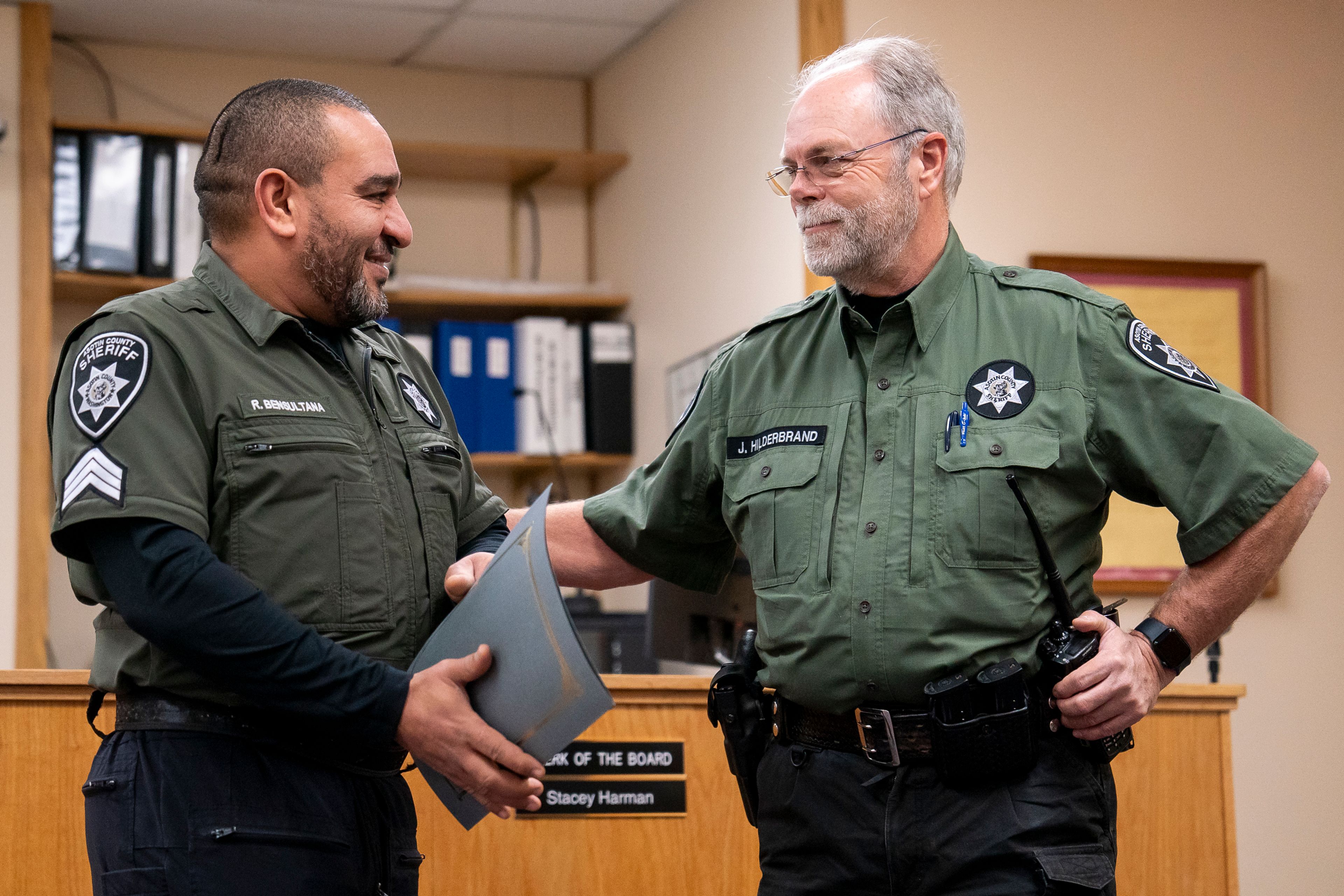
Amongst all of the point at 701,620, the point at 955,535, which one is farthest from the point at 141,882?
the point at 701,620

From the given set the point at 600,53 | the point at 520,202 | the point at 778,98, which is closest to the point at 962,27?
the point at 778,98

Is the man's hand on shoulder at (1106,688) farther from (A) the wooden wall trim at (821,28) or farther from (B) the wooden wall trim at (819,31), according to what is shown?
(A) the wooden wall trim at (821,28)

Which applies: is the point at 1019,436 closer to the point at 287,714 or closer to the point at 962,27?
the point at 287,714

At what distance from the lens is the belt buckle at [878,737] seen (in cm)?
151

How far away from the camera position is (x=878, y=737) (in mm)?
1521

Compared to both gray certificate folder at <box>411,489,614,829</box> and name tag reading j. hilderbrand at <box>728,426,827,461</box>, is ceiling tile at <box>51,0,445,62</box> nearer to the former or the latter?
name tag reading j. hilderbrand at <box>728,426,827,461</box>

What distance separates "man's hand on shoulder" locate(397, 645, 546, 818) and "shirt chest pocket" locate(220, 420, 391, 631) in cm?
11

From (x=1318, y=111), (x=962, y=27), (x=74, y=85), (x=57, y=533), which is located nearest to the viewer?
(x=57, y=533)

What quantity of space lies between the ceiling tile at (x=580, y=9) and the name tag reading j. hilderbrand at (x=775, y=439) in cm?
225

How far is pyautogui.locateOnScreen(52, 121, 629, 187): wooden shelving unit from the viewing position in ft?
13.1

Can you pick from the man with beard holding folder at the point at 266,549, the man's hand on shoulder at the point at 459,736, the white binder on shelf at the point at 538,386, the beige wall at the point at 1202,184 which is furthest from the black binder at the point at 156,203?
the man's hand on shoulder at the point at 459,736

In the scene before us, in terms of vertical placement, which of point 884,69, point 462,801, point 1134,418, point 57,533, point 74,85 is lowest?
point 462,801

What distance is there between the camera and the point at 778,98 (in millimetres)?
3234

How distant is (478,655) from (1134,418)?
0.76 metres
